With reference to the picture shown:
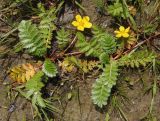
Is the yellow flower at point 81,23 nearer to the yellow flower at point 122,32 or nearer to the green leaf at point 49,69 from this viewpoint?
the yellow flower at point 122,32

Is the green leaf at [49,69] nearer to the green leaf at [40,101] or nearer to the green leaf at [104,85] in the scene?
the green leaf at [40,101]

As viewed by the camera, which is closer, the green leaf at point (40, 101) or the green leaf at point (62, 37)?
the green leaf at point (40, 101)

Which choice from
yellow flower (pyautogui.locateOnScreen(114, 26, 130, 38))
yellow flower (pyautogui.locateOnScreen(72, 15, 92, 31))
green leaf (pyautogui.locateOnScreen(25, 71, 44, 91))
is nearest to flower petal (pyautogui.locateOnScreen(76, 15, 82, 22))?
yellow flower (pyautogui.locateOnScreen(72, 15, 92, 31))

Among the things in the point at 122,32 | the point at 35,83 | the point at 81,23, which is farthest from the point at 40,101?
the point at 122,32

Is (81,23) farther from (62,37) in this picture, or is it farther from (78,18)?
(62,37)

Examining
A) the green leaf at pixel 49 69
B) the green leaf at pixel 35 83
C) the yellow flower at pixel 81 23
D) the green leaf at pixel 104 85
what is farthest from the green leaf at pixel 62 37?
the green leaf at pixel 104 85

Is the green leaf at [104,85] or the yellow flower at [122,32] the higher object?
the yellow flower at [122,32]

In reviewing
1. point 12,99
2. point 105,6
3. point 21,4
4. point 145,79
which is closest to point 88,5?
point 105,6

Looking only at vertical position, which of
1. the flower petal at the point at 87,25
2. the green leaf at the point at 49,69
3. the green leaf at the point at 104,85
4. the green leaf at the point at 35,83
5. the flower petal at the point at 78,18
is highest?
the flower petal at the point at 78,18

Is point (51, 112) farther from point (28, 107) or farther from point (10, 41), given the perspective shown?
point (10, 41)
